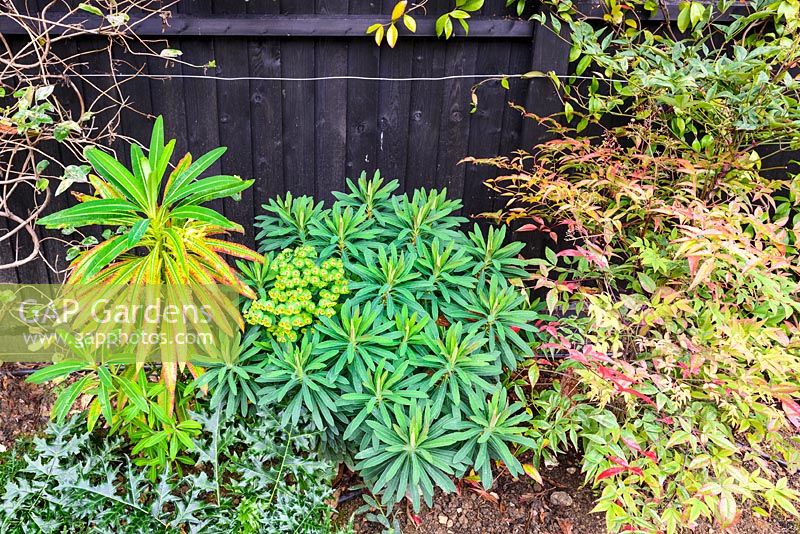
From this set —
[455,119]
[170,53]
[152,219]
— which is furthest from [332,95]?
[152,219]

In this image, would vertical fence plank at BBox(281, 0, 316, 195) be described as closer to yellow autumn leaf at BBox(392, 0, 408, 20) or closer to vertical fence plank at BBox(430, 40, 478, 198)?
yellow autumn leaf at BBox(392, 0, 408, 20)

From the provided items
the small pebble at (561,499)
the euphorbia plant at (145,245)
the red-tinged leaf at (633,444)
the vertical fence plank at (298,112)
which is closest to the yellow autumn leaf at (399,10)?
the vertical fence plank at (298,112)

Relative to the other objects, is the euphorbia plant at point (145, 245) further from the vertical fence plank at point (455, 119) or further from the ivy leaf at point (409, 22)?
the vertical fence plank at point (455, 119)

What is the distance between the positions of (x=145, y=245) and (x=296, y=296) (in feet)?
1.60

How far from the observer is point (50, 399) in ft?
7.56

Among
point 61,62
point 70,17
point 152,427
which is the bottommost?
point 152,427

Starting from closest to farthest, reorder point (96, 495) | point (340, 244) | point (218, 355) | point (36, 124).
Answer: point (96, 495) < point (218, 355) < point (36, 124) < point (340, 244)

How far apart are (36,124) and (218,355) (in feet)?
3.38

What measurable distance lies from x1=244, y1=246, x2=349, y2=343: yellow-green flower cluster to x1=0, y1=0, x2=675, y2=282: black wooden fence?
34.0 inches

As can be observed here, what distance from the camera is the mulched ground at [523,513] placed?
1921 millimetres

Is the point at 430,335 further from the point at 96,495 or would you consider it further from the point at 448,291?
the point at 96,495

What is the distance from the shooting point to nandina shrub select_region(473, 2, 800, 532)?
1.65 metres

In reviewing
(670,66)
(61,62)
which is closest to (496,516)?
(670,66)

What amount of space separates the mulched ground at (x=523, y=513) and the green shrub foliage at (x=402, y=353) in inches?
6.7
